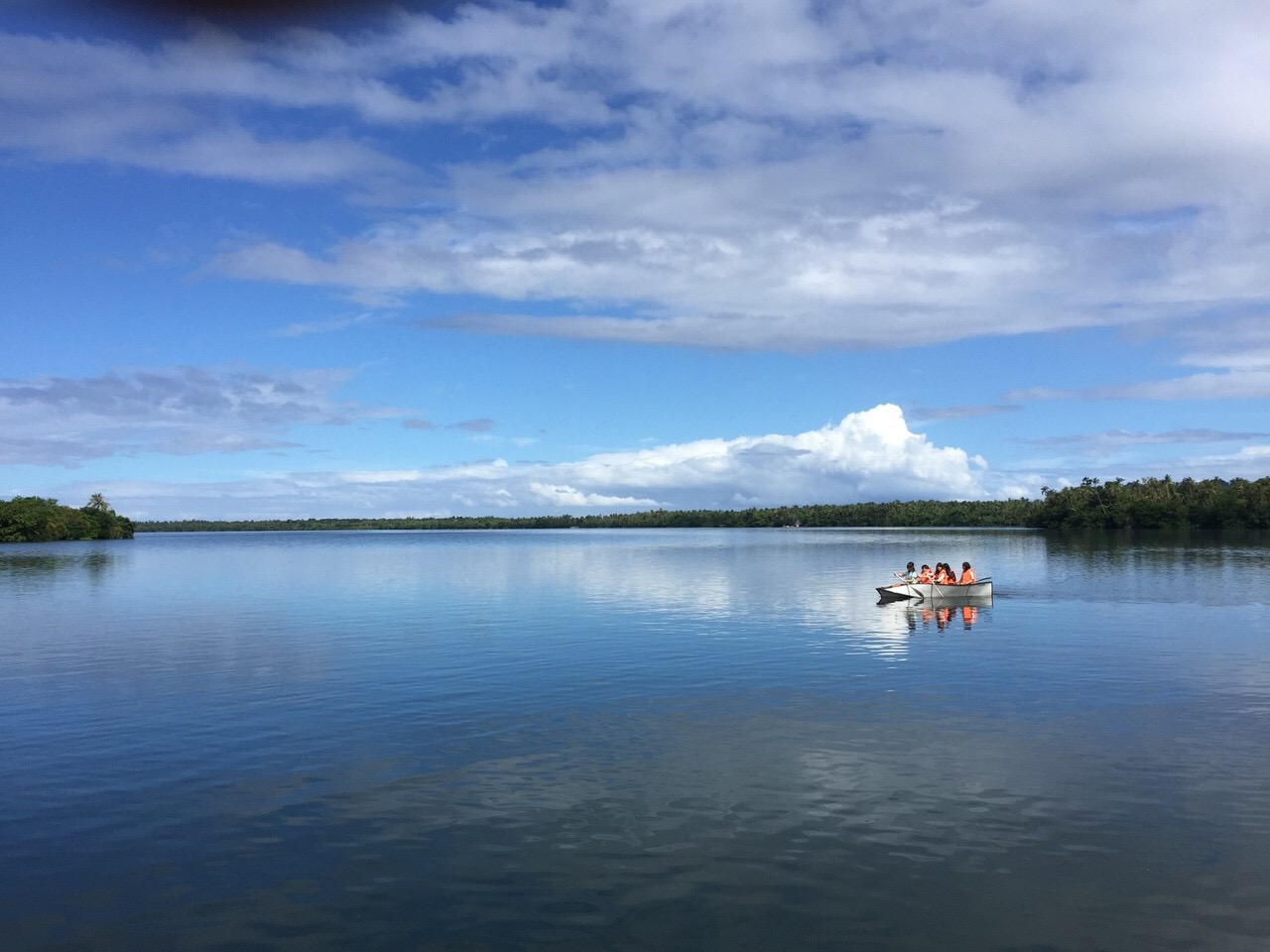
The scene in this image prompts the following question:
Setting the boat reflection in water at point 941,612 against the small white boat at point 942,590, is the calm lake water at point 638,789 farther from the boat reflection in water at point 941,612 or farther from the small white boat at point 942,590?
the small white boat at point 942,590

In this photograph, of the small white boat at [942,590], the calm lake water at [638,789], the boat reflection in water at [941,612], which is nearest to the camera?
the calm lake water at [638,789]

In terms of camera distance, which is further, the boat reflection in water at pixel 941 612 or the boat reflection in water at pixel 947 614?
the boat reflection in water at pixel 947 614

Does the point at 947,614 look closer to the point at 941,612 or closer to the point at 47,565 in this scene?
the point at 941,612

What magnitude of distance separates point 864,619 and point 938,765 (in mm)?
29219

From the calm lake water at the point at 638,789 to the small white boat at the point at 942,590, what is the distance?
11.9m

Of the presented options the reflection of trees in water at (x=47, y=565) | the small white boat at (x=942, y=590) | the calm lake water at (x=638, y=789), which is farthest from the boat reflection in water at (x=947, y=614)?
the reflection of trees in water at (x=47, y=565)

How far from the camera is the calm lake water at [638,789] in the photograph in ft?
44.9

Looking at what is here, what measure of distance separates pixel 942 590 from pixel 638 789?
4179cm

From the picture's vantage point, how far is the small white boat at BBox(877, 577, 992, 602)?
187 ft

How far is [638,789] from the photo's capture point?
19.5 meters

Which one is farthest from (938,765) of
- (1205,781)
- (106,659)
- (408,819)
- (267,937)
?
(106,659)

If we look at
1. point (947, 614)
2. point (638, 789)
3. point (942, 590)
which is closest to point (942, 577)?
point (942, 590)

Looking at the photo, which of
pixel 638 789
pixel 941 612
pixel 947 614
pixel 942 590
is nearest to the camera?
pixel 638 789

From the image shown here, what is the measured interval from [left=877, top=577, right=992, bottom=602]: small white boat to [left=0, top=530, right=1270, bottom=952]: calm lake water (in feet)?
39.0
